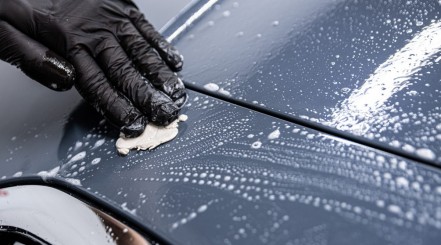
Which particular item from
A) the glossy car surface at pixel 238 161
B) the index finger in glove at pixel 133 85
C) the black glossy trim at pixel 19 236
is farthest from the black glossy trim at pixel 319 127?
the black glossy trim at pixel 19 236

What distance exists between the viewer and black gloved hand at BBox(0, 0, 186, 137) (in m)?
1.12

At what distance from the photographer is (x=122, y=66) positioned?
1.19 metres

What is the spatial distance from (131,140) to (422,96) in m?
0.69

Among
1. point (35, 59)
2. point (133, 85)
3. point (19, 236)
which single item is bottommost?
point (19, 236)

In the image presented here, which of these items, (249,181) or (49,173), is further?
(49,173)

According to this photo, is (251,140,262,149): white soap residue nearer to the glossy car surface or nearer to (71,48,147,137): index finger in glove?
the glossy car surface

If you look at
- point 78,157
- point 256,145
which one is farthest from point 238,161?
point 78,157

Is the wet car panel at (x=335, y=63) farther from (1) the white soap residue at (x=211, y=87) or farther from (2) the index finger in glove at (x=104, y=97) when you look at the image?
(2) the index finger in glove at (x=104, y=97)

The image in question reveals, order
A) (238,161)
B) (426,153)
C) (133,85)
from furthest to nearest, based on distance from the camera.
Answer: (133,85), (238,161), (426,153)

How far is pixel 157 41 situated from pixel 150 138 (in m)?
0.35

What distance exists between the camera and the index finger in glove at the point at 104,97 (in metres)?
1.11

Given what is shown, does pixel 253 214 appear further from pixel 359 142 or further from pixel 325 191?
pixel 359 142

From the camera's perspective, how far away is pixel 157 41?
4.18 feet

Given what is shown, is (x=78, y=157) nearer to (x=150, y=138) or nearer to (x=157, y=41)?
(x=150, y=138)
